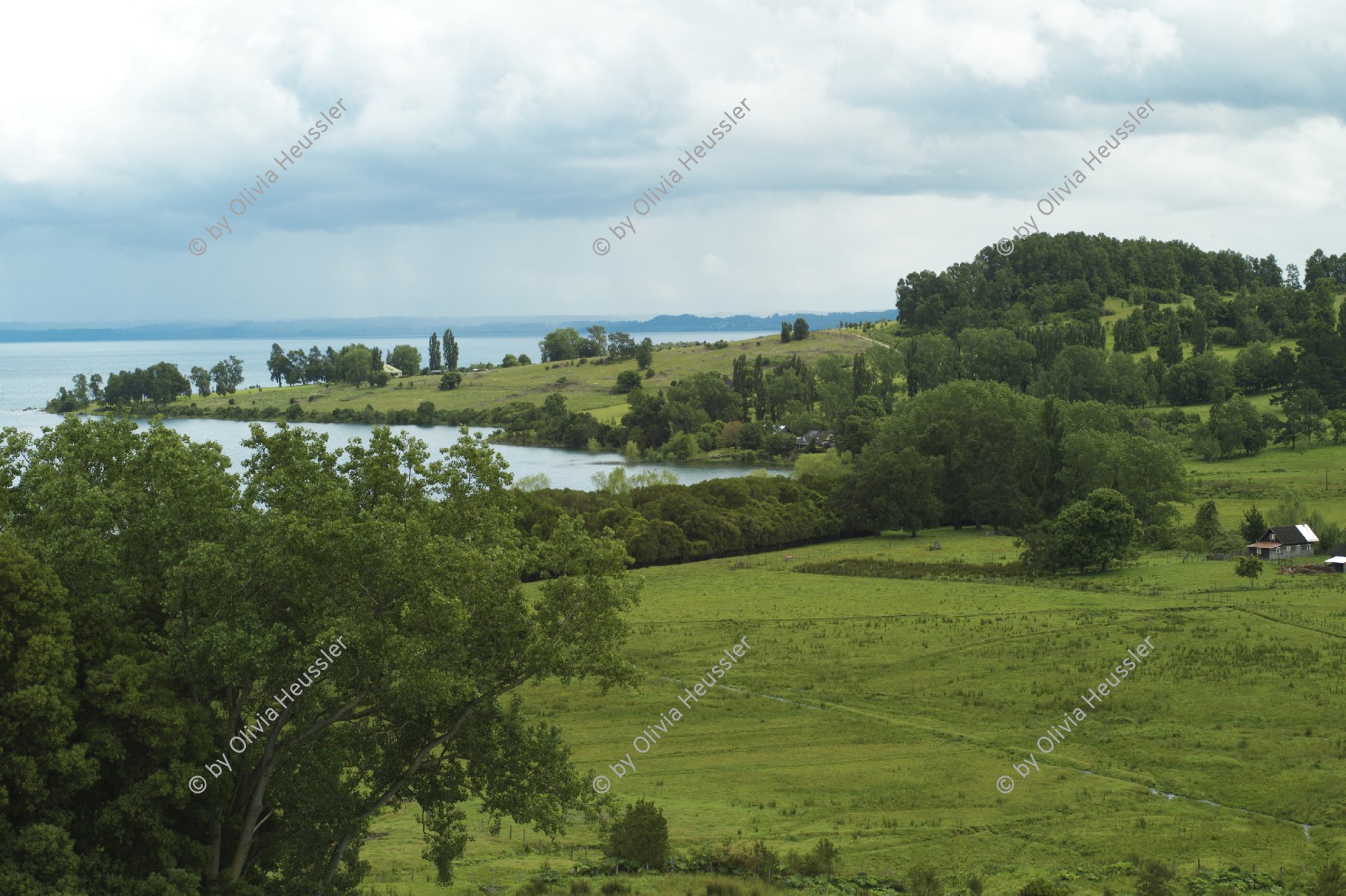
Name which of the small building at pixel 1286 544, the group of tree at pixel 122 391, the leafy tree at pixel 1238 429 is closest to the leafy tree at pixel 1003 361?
the leafy tree at pixel 1238 429

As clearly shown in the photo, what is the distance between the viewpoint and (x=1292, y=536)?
2746 inches

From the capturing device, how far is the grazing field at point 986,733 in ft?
95.0

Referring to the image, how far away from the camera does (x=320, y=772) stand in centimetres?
2222

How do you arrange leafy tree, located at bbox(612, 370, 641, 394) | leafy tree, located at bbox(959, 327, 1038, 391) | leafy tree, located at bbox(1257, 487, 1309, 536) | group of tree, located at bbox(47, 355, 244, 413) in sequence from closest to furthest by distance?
leafy tree, located at bbox(1257, 487, 1309, 536), leafy tree, located at bbox(959, 327, 1038, 391), group of tree, located at bbox(47, 355, 244, 413), leafy tree, located at bbox(612, 370, 641, 394)

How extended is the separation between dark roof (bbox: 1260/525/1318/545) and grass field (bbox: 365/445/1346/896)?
29.4 feet

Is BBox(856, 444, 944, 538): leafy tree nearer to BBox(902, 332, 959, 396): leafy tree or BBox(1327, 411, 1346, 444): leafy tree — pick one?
BBox(1327, 411, 1346, 444): leafy tree

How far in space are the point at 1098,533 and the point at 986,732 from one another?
3400cm

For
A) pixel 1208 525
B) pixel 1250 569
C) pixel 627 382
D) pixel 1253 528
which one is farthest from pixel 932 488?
pixel 627 382

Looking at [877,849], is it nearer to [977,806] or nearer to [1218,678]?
[977,806]

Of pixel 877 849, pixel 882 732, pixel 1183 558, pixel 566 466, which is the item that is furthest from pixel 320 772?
pixel 566 466

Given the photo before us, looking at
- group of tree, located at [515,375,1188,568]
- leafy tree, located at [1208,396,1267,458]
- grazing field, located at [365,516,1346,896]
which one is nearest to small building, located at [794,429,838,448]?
group of tree, located at [515,375,1188,568]

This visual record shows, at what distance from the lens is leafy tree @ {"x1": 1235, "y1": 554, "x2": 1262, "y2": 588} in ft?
200

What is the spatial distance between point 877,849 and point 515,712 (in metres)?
11.4

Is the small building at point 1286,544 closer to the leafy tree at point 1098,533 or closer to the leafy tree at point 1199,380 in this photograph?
the leafy tree at point 1098,533
